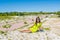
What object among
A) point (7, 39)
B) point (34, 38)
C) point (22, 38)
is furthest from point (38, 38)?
point (7, 39)

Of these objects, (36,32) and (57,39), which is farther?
(36,32)

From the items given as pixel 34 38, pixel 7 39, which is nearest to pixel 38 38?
pixel 34 38

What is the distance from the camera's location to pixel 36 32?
19125 mm

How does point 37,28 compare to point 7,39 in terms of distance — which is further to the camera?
point 37,28

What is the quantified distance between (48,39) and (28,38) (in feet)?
5.31

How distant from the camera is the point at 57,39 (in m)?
15.5

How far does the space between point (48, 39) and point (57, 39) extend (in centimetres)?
73

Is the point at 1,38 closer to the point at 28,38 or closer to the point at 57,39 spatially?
the point at 28,38

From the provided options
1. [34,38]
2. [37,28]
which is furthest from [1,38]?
[37,28]

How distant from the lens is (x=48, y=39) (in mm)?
15383

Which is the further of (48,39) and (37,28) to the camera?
(37,28)

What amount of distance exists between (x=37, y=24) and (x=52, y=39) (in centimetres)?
412

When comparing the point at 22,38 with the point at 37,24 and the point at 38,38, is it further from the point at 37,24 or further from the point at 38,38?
the point at 37,24

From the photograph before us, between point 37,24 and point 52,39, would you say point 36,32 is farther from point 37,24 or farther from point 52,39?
point 52,39
